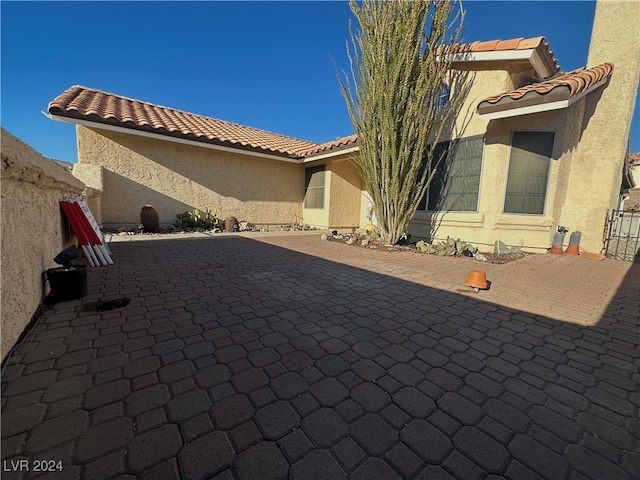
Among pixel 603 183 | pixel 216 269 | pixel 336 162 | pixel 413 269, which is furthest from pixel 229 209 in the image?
pixel 603 183

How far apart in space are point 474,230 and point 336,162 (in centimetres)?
631

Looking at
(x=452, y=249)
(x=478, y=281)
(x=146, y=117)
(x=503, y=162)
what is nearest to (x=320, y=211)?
(x=452, y=249)

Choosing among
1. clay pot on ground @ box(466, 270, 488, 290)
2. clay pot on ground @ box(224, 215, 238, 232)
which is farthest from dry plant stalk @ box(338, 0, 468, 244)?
clay pot on ground @ box(224, 215, 238, 232)

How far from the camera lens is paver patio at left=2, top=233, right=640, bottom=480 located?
1293 millimetres

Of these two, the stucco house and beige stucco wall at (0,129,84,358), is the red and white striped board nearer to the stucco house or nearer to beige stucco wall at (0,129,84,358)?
beige stucco wall at (0,129,84,358)

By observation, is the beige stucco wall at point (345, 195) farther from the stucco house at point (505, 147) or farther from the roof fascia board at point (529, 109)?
the roof fascia board at point (529, 109)

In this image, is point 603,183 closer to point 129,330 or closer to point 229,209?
point 129,330

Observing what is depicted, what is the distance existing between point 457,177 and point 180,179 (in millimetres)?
9645

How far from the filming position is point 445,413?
162cm

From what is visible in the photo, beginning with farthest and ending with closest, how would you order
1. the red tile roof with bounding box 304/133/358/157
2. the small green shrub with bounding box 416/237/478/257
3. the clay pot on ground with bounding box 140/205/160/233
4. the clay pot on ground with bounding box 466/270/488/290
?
the red tile roof with bounding box 304/133/358/157
the clay pot on ground with bounding box 140/205/160/233
the small green shrub with bounding box 416/237/478/257
the clay pot on ground with bounding box 466/270/488/290

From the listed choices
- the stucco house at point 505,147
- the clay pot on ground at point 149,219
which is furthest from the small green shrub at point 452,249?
the clay pot on ground at point 149,219

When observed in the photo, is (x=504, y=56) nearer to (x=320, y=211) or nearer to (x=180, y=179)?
(x=320, y=211)

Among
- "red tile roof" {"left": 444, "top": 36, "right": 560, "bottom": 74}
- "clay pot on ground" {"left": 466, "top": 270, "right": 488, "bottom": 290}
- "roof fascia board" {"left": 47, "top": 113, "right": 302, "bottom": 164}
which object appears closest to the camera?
"clay pot on ground" {"left": 466, "top": 270, "right": 488, "bottom": 290}

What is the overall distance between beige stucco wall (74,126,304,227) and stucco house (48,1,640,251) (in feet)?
0.12
